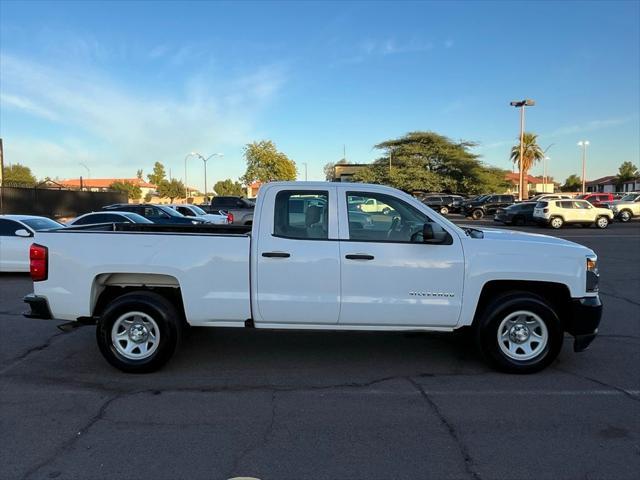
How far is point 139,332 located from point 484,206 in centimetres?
3741

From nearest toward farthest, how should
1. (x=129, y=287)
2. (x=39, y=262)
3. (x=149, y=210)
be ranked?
(x=39, y=262), (x=129, y=287), (x=149, y=210)

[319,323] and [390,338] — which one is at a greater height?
[319,323]

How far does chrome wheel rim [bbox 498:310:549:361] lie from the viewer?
16.1ft

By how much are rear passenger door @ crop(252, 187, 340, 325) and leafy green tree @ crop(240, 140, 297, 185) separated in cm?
5559

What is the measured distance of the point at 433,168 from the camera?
215 ft

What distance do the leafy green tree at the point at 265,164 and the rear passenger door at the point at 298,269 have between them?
55592 millimetres

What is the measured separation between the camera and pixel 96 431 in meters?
3.75

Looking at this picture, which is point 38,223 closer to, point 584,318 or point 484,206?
point 584,318

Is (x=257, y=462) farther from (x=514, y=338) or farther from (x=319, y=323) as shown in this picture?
(x=514, y=338)

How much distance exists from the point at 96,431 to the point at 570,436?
11.6 feet

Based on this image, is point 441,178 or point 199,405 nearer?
point 199,405

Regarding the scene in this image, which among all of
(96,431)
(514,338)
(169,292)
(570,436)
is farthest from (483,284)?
(96,431)

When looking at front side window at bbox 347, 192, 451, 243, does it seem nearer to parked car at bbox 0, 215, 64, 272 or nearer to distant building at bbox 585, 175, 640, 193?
parked car at bbox 0, 215, 64, 272

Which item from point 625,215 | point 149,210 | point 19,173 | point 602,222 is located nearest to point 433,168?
point 625,215
